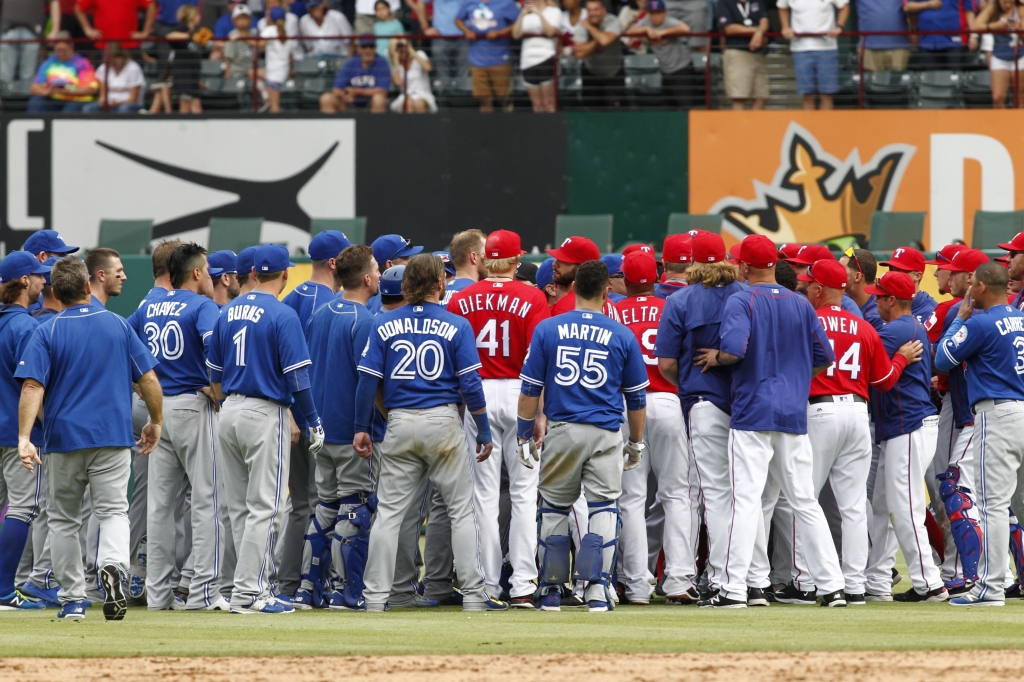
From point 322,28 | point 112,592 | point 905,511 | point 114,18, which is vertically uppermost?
point 114,18

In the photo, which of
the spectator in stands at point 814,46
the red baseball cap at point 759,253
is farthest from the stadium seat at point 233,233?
the red baseball cap at point 759,253

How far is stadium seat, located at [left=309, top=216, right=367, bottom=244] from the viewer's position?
15518 mm

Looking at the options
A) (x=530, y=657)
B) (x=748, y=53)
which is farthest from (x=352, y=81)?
(x=530, y=657)

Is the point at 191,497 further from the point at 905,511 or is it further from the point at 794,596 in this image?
the point at 905,511

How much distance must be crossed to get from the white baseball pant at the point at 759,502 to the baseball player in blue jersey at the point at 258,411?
2.60 metres

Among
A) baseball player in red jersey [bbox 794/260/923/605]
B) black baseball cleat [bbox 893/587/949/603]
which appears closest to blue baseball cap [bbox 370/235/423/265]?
baseball player in red jersey [bbox 794/260/923/605]

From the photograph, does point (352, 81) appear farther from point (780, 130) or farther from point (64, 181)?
Answer: point (780, 130)

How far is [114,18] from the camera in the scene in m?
17.9

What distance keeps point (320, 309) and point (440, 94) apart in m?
8.10

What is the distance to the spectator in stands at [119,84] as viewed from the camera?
669 inches

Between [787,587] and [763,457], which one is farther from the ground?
[763,457]

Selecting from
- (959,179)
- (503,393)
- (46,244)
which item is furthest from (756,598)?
(959,179)

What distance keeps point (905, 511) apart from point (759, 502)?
3.94ft

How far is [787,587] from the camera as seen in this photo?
30.1ft
